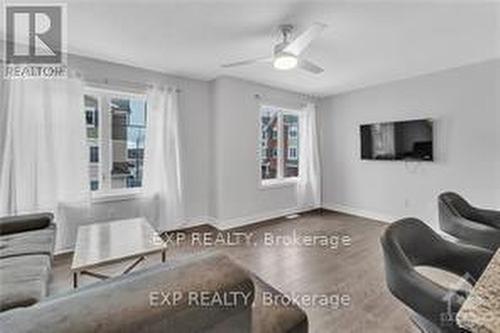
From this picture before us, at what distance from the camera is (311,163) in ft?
17.8

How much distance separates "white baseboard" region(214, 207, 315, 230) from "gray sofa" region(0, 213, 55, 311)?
7.32ft

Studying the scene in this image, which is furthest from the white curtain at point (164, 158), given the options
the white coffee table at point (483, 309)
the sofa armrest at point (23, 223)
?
the white coffee table at point (483, 309)

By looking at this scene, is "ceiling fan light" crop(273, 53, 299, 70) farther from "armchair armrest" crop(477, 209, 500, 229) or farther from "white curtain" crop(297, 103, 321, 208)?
"white curtain" crop(297, 103, 321, 208)

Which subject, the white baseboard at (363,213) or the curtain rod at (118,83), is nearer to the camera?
the curtain rod at (118,83)

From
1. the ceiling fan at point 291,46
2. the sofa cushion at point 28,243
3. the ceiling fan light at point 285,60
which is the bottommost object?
the sofa cushion at point 28,243

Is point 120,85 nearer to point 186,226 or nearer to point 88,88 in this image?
point 88,88

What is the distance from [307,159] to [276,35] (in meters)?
3.04

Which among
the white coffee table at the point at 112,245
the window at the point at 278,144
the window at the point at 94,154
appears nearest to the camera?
the white coffee table at the point at 112,245

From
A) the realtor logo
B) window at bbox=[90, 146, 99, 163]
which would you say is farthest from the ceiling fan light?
window at bbox=[90, 146, 99, 163]

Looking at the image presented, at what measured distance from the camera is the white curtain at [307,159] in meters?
5.37

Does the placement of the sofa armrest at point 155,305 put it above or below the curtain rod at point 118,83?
below

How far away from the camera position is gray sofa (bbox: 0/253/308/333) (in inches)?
29.7

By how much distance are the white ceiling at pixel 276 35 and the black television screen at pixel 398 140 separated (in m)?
0.82

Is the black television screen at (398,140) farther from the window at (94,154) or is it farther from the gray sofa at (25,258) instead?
the gray sofa at (25,258)
